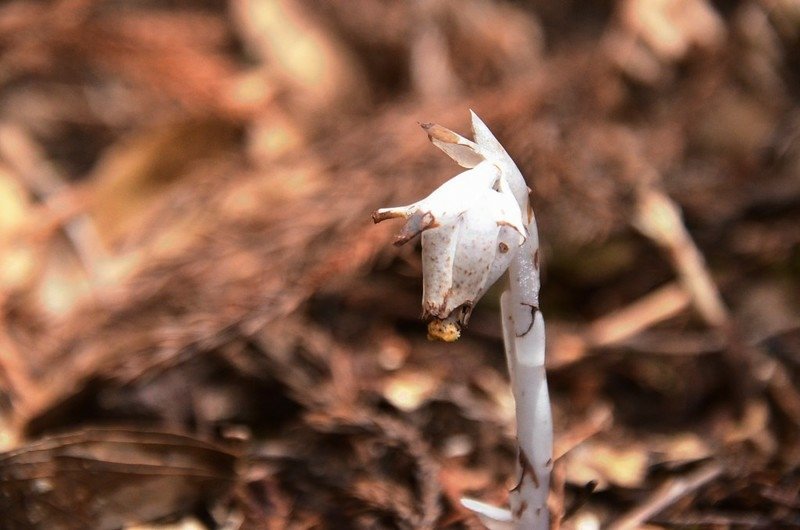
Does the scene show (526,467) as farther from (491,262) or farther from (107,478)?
(107,478)

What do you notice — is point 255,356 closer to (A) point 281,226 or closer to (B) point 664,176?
(A) point 281,226

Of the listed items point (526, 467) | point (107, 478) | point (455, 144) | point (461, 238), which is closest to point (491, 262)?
point (461, 238)

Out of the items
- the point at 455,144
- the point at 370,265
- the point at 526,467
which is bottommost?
the point at 526,467

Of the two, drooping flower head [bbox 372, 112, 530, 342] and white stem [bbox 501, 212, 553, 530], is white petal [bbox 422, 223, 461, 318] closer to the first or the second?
drooping flower head [bbox 372, 112, 530, 342]

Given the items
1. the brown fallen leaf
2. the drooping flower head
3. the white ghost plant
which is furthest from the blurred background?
the drooping flower head

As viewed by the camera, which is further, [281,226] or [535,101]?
[535,101]

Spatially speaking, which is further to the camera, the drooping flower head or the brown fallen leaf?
the brown fallen leaf

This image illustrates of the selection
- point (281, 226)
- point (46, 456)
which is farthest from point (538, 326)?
point (281, 226)
